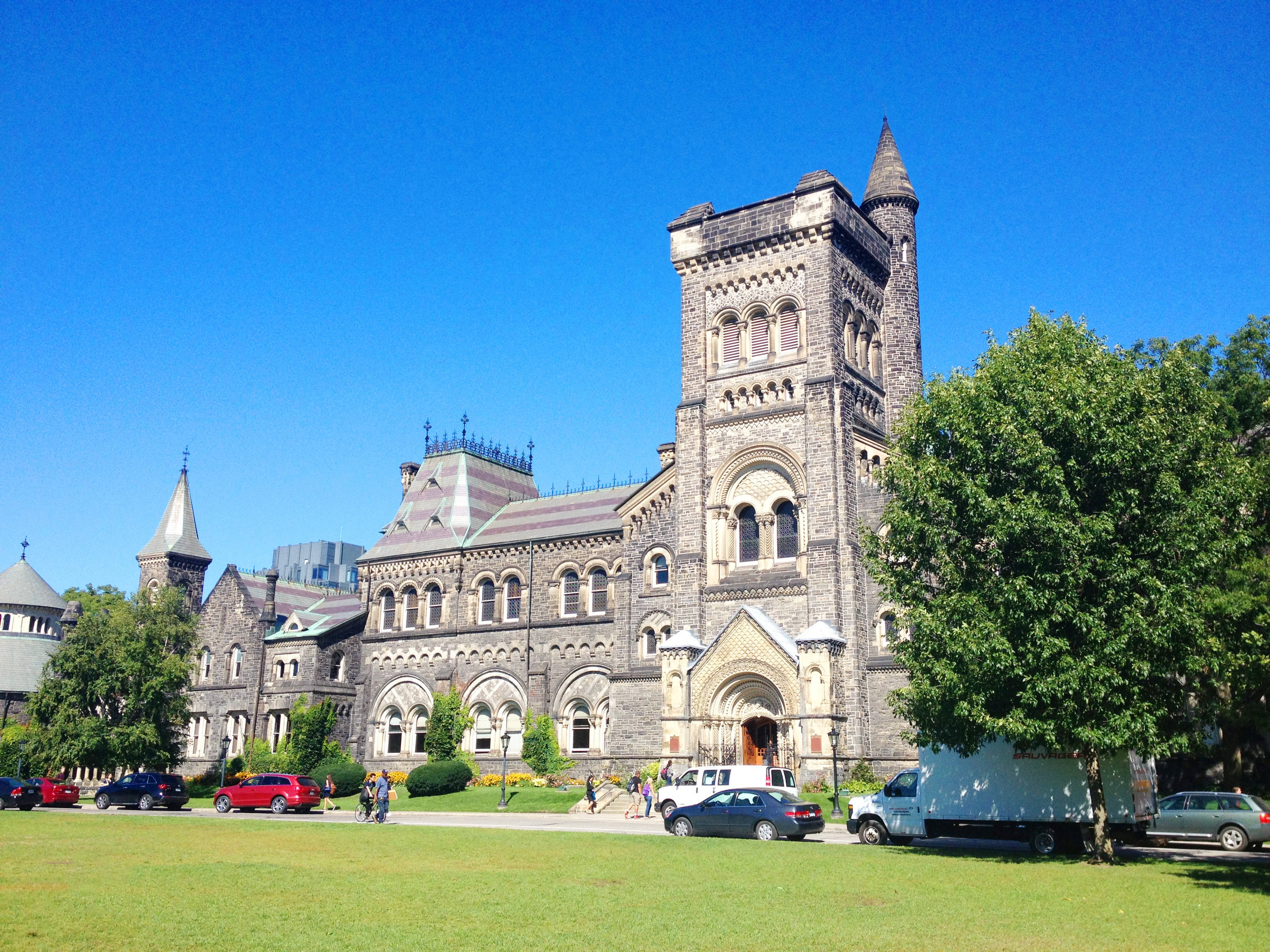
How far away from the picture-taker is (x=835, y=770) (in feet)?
105

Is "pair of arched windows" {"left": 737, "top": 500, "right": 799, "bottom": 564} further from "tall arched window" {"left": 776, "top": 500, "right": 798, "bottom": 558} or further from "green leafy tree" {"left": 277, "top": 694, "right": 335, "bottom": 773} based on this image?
"green leafy tree" {"left": 277, "top": 694, "right": 335, "bottom": 773}

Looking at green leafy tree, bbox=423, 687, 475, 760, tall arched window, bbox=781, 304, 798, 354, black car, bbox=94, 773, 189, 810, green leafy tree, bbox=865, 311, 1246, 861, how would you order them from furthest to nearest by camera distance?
1. green leafy tree, bbox=423, 687, 475, 760
2. tall arched window, bbox=781, 304, 798, 354
3. black car, bbox=94, 773, 189, 810
4. green leafy tree, bbox=865, 311, 1246, 861

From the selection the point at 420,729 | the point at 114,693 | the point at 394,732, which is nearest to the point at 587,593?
the point at 420,729

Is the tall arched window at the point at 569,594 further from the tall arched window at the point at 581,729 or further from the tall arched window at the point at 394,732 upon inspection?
the tall arched window at the point at 394,732

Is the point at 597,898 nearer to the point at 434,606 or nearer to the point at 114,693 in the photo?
the point at 114,693

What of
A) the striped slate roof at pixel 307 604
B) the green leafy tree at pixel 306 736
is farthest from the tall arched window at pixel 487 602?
the green leafy tree at pixel 306 736

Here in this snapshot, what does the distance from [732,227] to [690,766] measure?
21238 millimetres

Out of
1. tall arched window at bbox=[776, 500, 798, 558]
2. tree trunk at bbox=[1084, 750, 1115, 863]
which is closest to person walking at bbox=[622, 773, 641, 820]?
tall arched window at bbox=[776, 500, 798, 558]

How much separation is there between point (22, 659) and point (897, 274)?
5746 centimetres

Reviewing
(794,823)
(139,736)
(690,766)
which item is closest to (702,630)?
(690,766)

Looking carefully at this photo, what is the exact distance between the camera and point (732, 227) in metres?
44.0

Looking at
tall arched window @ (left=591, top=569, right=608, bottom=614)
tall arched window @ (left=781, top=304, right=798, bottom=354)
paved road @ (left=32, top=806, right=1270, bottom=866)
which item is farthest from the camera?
tall arched window @ (left=591, top=569, right=608, bottom=614)

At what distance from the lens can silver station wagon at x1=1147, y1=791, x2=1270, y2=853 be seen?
23766mm

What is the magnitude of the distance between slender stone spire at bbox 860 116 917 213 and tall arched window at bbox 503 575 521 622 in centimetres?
2370
